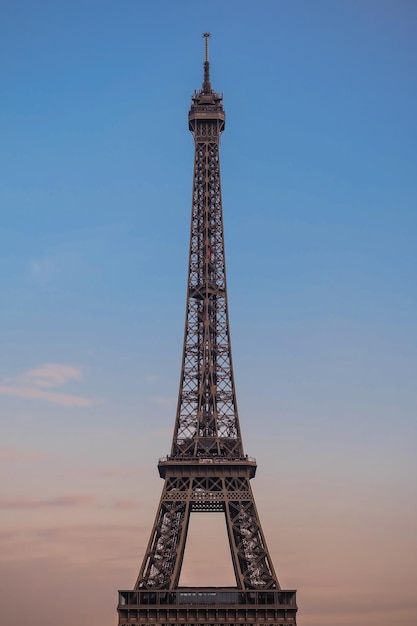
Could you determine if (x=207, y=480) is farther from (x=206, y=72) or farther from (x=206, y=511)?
(x=206, y=72)

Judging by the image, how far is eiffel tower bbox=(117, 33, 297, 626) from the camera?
13712cm

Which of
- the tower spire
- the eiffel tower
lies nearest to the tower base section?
the eiffel tower

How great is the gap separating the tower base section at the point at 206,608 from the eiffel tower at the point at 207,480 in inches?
4.9

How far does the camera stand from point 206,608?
13712cm

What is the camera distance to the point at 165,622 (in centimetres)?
13638

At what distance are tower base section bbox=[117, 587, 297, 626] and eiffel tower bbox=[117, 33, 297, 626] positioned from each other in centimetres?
12

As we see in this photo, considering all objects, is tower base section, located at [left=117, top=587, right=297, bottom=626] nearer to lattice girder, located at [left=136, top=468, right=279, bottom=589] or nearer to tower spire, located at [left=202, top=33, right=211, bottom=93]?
lattice girder, located at [left=136, top=468, right=279, bottom=589]

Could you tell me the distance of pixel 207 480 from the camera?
146750 mm

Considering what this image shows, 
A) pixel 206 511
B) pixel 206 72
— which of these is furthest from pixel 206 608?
pixel 206 72

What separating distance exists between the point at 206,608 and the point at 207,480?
17299 mm

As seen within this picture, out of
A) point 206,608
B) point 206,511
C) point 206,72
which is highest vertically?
point 206,72

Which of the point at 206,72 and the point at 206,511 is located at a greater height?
the point at 206,72

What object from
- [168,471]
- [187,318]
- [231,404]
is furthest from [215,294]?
[168,471]

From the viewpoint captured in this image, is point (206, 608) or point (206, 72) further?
point (206, 72)
